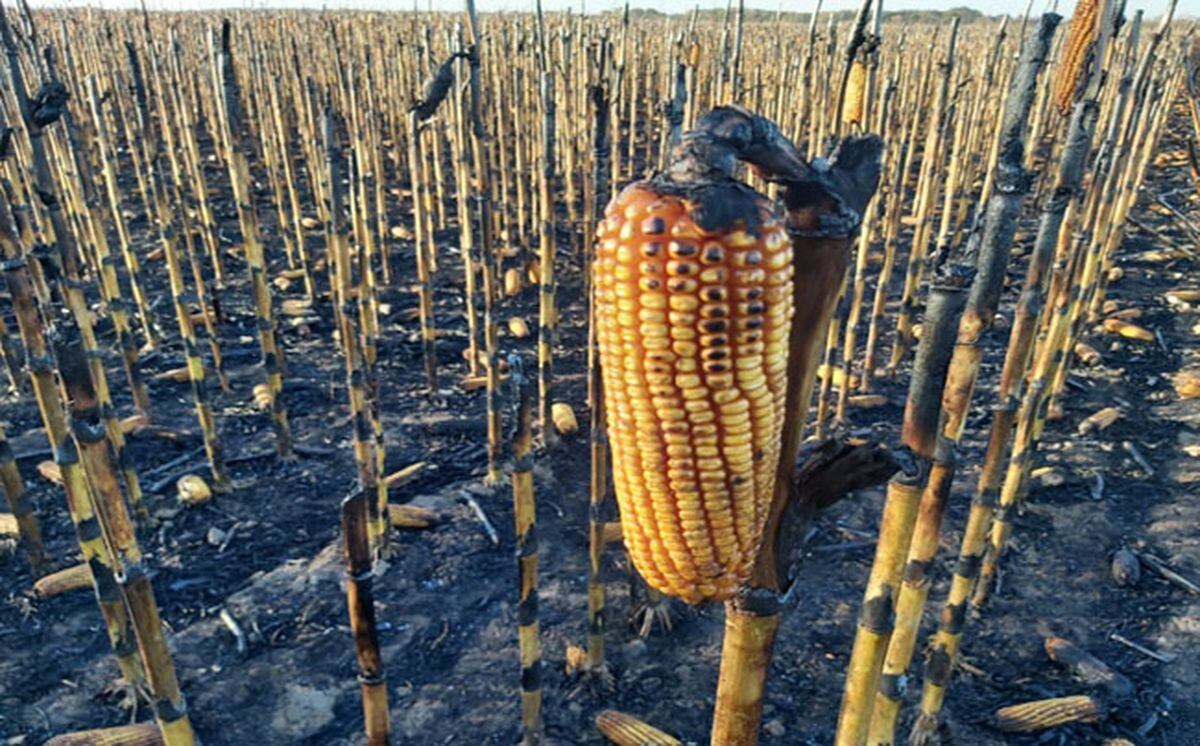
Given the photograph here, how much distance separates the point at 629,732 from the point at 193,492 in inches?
108

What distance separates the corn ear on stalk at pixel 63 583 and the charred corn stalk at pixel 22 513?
0.15 m

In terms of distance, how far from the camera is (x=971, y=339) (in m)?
1.29

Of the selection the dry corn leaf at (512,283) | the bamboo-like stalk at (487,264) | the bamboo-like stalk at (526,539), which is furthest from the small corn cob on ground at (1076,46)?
the dry corn leaf at (512,283)

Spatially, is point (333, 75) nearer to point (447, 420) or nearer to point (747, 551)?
point (447, 420)

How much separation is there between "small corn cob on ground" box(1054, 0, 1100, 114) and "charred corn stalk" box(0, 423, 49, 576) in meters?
4.13

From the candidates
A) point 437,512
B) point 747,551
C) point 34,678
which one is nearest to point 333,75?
point 437,512

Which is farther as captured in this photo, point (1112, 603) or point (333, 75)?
point (333, 75)

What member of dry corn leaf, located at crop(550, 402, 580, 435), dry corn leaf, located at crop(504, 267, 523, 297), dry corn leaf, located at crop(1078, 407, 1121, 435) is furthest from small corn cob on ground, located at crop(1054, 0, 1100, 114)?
dry corn leaf, located at crop(504, 267, 523, 297)

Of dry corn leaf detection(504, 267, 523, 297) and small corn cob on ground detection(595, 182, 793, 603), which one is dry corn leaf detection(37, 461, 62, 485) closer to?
dry corn leaf detection(504, 267, 523, 297)

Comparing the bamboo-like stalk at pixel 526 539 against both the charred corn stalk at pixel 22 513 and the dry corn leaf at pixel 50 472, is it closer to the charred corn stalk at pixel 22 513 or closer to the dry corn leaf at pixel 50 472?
the charred corn stalk at pixel 22 513

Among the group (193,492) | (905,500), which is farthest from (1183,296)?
(193,492)

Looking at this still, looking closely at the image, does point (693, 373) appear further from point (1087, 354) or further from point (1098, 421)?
point (1087, 354)

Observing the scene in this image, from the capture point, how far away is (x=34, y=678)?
318cm

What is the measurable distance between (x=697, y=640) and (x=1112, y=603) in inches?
77.7
